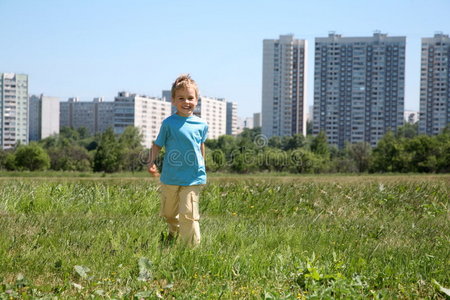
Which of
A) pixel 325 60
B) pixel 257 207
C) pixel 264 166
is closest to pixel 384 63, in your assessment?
pixel 325 60

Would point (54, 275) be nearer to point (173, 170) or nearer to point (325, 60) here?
point (173, 170)

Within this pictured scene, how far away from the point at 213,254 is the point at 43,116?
7280 inches

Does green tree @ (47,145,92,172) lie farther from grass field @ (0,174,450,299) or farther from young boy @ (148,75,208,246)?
young boy @ (148,75,208,246)

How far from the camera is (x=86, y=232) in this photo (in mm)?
5062

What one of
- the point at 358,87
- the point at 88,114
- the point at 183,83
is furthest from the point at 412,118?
the point at 183,83

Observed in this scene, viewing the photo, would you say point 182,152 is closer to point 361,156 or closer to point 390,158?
point 390,158

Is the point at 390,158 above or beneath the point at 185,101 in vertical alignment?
beneath

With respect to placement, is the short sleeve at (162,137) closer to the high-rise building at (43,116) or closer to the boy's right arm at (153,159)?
the boy's right arm at (153,159)

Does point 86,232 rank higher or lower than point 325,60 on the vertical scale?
lower

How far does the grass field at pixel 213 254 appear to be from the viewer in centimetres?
392

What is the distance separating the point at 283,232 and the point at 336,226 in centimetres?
99

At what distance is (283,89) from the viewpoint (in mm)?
136875

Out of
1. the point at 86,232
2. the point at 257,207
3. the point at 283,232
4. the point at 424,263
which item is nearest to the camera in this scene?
the point at 424,263

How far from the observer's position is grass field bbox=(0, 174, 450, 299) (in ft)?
12.9
